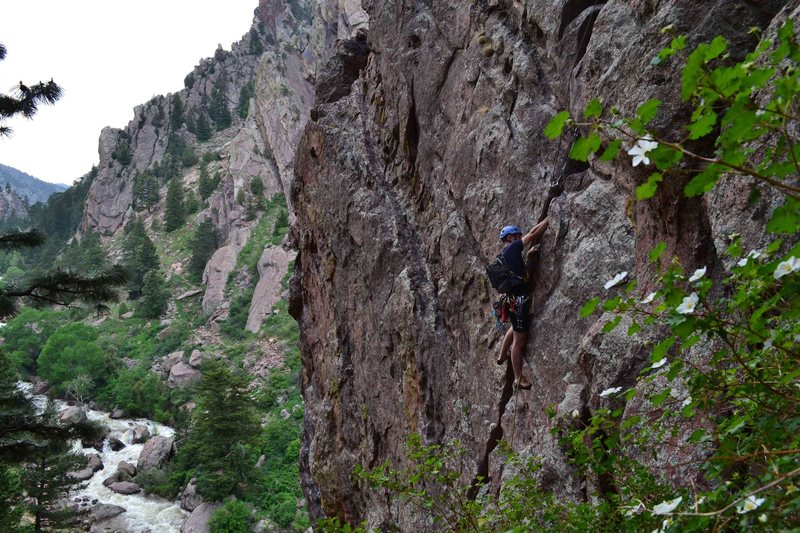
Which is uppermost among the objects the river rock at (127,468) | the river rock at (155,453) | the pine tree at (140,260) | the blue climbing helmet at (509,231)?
the pine tree at (140,260)

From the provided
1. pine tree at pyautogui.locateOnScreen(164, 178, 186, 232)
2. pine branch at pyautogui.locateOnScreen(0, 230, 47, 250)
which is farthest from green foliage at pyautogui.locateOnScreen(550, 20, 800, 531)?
pine tree at pyautogui.locateOnScreen(164, 178, 186, 232)

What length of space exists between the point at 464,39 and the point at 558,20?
2434 mm

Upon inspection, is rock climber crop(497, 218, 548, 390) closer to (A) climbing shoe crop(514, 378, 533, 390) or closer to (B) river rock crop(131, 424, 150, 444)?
(A) climbing shoe crop(514, 378, 533, 390)

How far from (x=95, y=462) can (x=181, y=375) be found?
1001cm

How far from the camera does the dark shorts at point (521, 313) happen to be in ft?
23.9

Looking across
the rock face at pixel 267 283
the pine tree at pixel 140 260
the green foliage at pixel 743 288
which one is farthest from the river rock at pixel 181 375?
the green foliage at pixel 743 288

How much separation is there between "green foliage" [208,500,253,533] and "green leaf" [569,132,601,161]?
1009 inches

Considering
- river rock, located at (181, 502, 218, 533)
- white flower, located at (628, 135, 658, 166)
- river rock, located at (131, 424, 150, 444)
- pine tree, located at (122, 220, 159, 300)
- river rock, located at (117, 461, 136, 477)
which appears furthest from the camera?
pine tree, located at (122, 220, 159, 300)

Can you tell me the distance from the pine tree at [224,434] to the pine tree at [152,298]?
2709 centimetres

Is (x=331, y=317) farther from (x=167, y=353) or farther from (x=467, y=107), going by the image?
(x=167, y=353)

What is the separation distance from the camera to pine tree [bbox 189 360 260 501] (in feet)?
88.1

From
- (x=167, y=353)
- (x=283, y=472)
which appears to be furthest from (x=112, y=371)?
(x=283, y=472)

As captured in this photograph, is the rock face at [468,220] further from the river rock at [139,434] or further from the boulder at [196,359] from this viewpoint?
the boulder at [196,359]

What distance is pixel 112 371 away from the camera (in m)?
43.6
